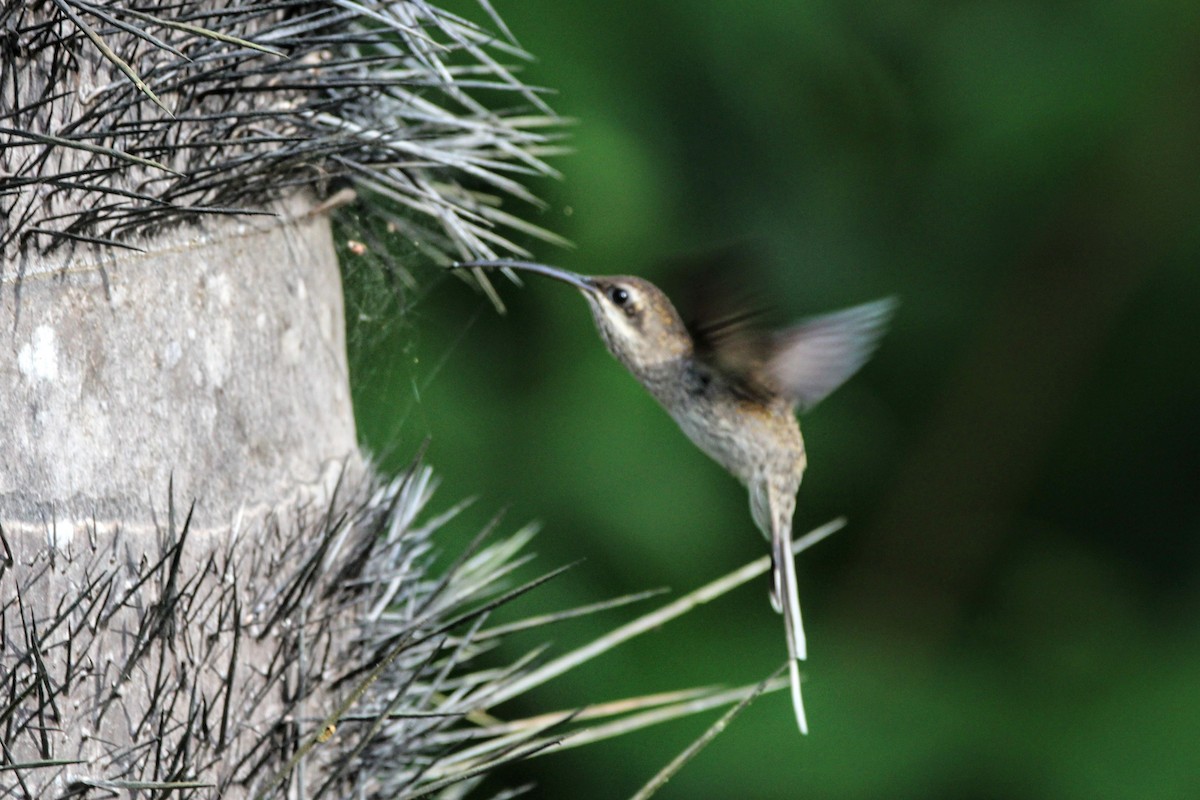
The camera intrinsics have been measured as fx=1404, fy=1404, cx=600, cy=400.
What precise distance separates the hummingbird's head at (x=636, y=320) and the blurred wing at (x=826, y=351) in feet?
0.46

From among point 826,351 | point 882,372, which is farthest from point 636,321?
point 882,372

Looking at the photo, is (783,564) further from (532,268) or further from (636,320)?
(532,268)

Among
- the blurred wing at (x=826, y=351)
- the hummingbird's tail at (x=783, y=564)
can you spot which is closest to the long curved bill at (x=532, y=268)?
the blurred wing at (x=826, y=351)

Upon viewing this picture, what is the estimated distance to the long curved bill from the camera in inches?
67.0

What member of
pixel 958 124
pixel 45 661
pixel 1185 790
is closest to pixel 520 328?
pixel 958 124

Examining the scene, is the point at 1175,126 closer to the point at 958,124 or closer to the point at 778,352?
the point at 958,124

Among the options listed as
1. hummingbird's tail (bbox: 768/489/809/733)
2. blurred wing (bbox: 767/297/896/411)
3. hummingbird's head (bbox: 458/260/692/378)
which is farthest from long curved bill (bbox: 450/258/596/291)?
hummingbird's tail (bbox: 768/489/809/733)

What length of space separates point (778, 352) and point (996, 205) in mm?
1801

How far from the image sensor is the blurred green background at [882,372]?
3100 millimetres

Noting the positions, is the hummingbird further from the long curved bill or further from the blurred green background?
the blurred green background

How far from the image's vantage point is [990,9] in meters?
3.38

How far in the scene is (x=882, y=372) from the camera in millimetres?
3629

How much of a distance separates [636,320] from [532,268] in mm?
207

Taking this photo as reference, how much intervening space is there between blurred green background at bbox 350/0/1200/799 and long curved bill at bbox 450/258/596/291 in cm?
74
